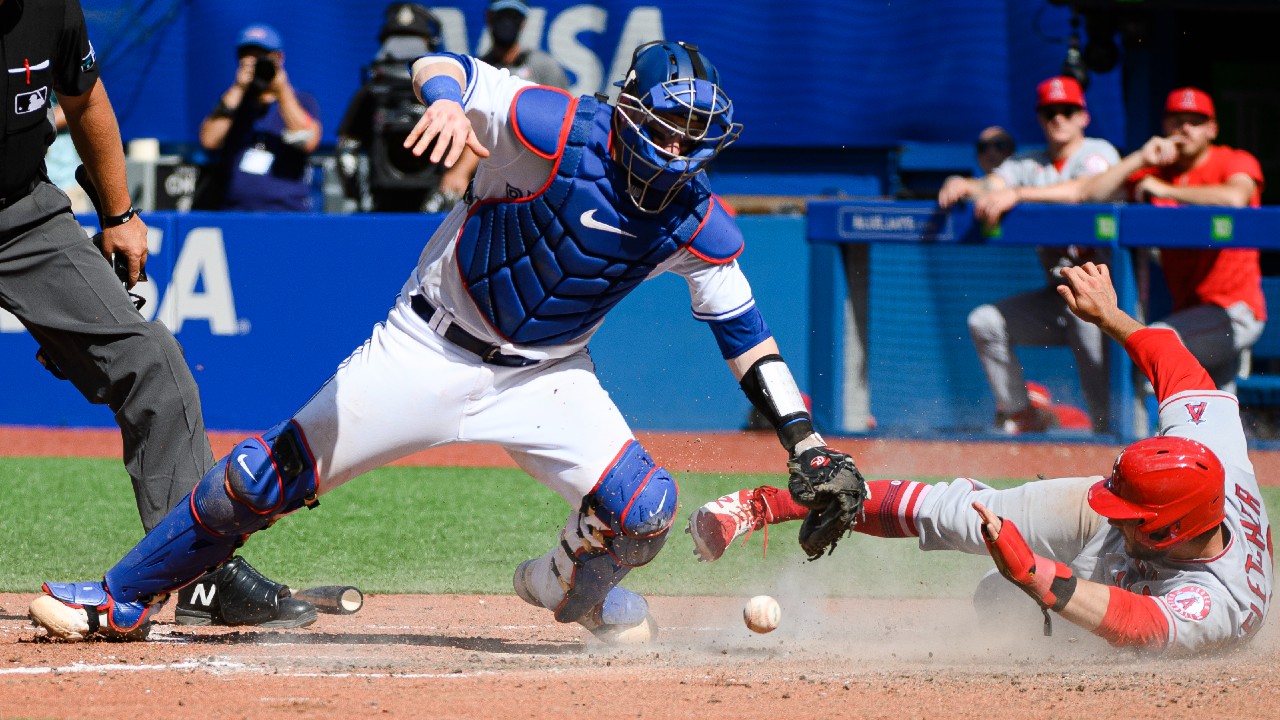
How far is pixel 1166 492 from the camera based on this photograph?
4.21 meters

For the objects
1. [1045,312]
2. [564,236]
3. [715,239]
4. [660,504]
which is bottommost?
[1045,312]

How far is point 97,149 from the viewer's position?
464 centimetres

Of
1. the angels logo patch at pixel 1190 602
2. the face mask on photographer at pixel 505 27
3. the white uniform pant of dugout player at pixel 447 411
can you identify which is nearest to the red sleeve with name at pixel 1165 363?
the angels logo patch at pixel 1190 602

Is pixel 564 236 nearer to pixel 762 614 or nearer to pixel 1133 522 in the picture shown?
pixel 762 614

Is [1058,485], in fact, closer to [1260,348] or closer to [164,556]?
[164,556]

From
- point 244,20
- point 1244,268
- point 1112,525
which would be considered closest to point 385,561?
point 1112,525

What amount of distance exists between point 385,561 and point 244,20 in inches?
284

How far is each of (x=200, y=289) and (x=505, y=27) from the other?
261 cm

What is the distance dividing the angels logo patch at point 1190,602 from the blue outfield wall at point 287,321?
5404mm

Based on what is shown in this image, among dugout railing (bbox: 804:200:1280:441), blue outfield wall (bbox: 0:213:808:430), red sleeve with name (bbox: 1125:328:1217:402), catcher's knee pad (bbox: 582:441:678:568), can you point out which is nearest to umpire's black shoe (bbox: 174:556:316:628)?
catcher's knee pad (bbox: 582:441:678:568)

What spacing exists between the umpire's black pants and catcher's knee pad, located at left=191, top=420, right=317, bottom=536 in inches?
14.5

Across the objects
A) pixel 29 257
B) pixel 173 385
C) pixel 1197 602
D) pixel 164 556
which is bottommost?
pixel 1197 602

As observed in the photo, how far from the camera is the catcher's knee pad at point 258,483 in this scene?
161 inches

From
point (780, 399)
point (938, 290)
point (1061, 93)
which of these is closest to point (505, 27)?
point (938, 290)
